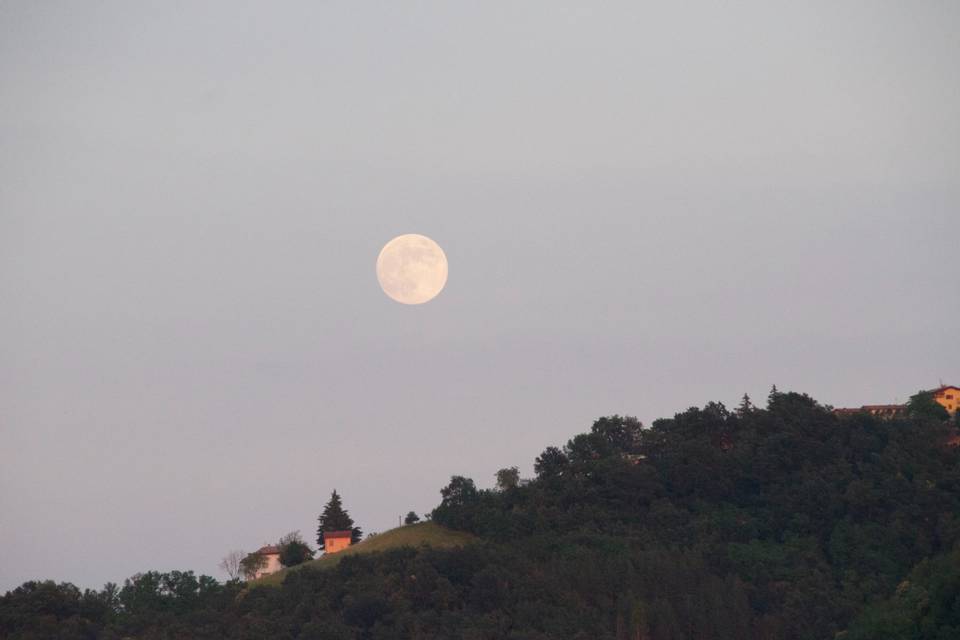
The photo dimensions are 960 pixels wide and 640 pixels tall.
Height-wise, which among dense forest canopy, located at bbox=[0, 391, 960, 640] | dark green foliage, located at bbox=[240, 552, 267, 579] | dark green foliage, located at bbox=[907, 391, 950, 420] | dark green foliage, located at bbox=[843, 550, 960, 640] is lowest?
dark green foliage, located at bbox=[843, 550, 960, 640]

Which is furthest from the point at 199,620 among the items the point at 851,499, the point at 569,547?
the point at 851,499

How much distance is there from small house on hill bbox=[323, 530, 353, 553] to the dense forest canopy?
18769 millimetres

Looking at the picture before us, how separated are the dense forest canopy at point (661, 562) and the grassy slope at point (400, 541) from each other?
1.57m

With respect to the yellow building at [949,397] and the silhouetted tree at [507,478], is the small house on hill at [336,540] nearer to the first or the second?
the silhouetted tree at [507,478]

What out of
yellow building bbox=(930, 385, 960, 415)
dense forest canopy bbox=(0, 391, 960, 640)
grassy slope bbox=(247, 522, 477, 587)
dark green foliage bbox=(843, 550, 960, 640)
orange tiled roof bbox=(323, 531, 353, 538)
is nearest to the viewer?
dark green foliage bbox=(843, 550, 960, 640)

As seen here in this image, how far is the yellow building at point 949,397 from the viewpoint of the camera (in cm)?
15538

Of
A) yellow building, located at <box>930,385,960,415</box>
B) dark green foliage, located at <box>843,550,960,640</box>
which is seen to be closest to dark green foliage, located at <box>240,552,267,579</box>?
dark green foliage, located at <box>843,550,960,640</box>

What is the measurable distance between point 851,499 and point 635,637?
1122 inches

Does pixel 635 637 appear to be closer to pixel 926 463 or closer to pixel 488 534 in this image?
pixel 488 534

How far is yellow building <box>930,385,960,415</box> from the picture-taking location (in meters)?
155

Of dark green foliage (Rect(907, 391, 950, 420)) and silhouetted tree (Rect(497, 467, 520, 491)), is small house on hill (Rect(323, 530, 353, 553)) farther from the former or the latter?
dark green foliage (Rect(907, 391, 950, 420))

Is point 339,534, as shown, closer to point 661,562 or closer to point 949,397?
point 661,562

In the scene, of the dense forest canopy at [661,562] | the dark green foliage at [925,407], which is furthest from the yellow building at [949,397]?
the dense forest canopy at [661,562]

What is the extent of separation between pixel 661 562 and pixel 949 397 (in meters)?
79.0
